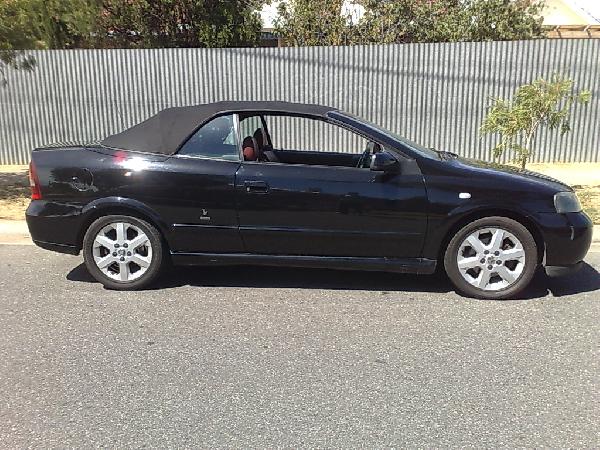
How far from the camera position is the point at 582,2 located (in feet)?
92.4

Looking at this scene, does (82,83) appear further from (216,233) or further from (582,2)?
(582,2)

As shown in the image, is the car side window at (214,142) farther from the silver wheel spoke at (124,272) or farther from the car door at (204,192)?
the silver wheel spoke at (124,272)

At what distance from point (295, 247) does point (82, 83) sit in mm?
8642

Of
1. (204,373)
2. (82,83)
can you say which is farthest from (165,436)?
(82,83)

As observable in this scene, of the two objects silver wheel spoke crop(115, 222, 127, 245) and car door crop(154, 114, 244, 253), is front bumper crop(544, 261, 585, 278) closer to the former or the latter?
car door crop(154, 114, 244, 253)

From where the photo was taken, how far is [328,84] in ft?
36.5

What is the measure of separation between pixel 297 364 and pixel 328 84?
27.6ft

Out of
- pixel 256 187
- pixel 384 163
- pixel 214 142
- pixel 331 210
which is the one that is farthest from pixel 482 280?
pixel 214 142

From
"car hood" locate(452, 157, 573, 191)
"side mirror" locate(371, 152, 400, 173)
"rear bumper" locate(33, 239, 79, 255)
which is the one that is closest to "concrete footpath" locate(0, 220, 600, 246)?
"rear bumper" locate(33, 239, 79, 255)

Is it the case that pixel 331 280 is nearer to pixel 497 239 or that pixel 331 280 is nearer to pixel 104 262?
pixel 497 239

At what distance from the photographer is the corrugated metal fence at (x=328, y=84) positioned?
1080cm

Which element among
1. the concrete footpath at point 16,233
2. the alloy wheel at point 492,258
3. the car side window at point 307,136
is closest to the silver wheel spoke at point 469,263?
the alloy wheel at point 492,258

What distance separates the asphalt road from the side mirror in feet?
3.49

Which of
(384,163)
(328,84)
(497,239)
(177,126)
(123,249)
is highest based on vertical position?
(328,84)
